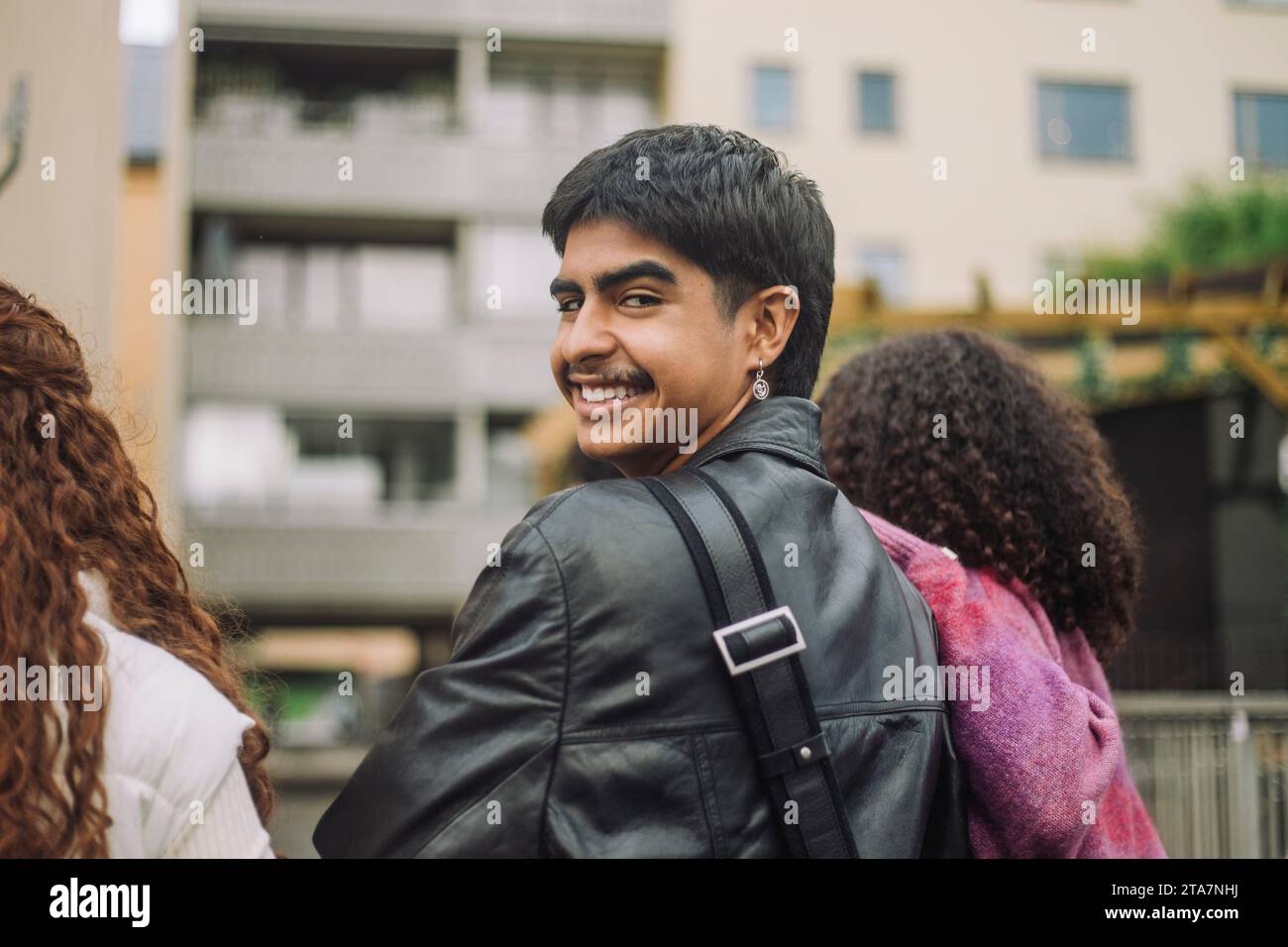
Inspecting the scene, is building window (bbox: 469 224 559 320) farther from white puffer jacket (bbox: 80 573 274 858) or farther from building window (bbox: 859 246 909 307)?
white puffer jacket (bbox: 80 573 274 858)

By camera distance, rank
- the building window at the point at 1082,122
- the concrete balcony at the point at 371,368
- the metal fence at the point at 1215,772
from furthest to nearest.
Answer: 1. the building window at the point at 1082,122
2. the concrete balcony at the point at 371,368
3. the metal fence at the point at 1215,772

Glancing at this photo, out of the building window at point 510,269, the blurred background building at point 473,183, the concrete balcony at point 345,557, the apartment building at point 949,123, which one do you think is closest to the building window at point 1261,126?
the blurred background building at point 473,183

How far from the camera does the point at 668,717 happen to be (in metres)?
1.48

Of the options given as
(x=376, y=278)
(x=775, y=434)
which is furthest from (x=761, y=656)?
(x=376, y=278)

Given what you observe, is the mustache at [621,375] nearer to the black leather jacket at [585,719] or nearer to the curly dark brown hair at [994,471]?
the black leather jacket at [585,719]

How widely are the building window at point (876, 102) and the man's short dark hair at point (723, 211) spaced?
20.4m

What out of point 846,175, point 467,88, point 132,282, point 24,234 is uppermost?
point 467,88

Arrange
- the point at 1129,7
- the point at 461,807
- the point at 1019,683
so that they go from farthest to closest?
the point at 1129,7, the point at 1019,683, the point at 461,807

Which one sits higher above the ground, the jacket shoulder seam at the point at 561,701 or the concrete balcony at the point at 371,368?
the concrete balcony at the point at 371,368

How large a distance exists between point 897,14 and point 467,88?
263 inches

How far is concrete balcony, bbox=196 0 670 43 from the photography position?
67.7ft

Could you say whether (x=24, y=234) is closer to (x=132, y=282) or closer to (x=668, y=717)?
(x=668, y=717)

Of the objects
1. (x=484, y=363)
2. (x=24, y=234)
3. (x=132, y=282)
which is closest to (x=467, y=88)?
(x=484, y=363)

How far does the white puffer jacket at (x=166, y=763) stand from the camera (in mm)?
1441
